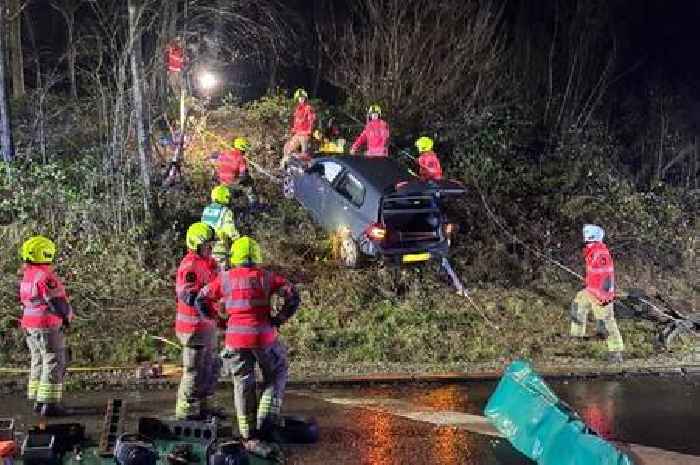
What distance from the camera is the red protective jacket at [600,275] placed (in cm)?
1148

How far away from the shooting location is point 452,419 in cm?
900

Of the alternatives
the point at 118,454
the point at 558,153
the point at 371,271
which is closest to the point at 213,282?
the point at 118,454

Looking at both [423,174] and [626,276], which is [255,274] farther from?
[626,276]

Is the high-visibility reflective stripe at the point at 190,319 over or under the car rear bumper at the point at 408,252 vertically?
under

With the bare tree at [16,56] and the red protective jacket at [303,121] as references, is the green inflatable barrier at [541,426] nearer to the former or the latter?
the red protective jacket at [303,121]

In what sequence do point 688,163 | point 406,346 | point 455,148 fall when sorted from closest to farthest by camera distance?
1. point 406,346
2. point 455,148
3. point 688,163

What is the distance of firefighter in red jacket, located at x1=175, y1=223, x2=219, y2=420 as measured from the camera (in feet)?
27.7

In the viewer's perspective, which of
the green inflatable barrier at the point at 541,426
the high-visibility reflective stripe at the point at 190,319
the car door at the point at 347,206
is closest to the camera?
the green inflatable barrier at the point at 541,426

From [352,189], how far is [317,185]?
1224mm

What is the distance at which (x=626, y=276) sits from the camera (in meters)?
15.1

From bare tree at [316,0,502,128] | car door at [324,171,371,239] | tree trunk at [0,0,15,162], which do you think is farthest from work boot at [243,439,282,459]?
bare tree at [316,0,502,128]

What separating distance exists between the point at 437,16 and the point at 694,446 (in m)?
12.0

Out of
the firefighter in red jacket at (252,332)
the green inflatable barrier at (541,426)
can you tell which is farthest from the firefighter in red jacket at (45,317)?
the green inflatable barrier at (541,426)

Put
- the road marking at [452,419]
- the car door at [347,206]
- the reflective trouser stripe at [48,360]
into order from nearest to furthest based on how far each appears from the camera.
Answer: the road marking at [452,419] < the reflective trouser stripe at [48,360] < the car door at [347,206]
